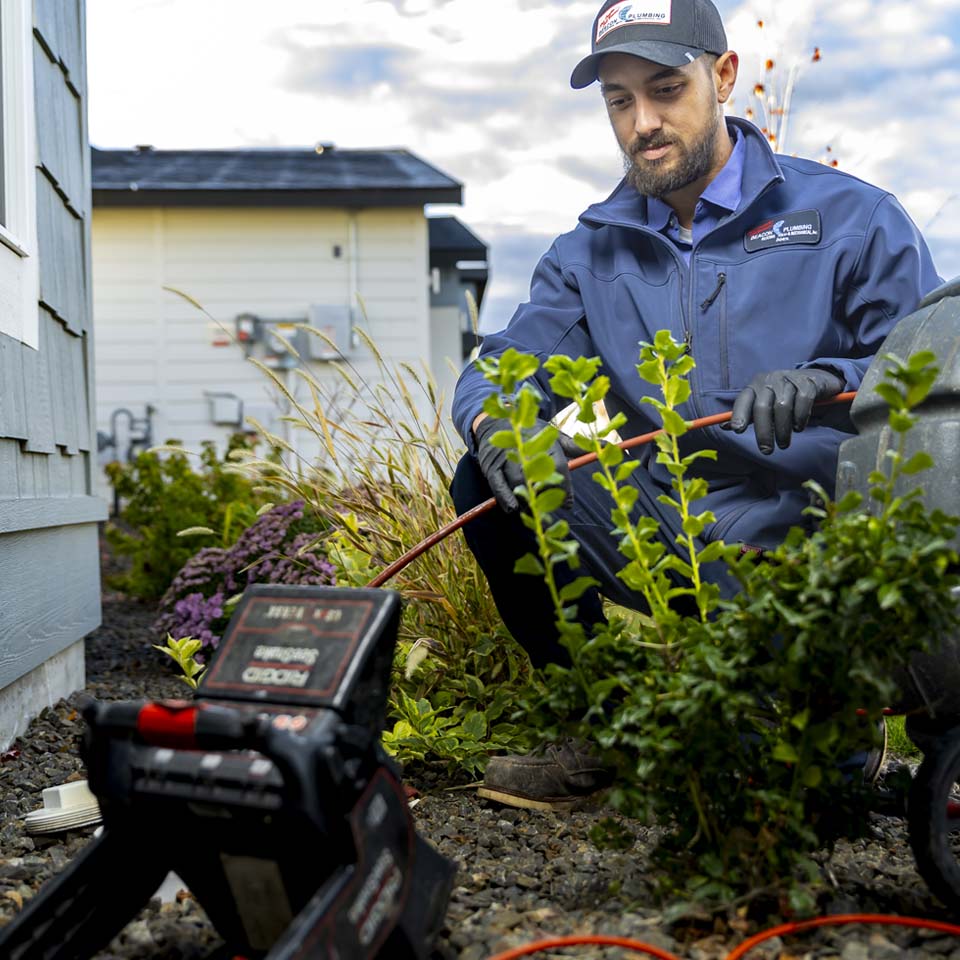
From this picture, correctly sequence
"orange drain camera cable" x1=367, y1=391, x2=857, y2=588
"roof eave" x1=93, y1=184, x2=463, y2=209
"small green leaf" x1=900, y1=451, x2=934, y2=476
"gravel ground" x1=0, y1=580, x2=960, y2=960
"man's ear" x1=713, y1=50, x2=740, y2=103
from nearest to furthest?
"small green leaf" x1=900, y1=451, x2=934, y2=476, "gravel ground" x1=0, y1=580, x2=960, y2=960, "orange drain camera cable" x1=367, y1=391, x2=857, y2=588, "man's ear" x1=713, y1=50, x2=740, y2=103, "roof eave" x1=93, y1=184, x2=463, y2=209

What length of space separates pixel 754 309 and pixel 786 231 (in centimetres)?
19

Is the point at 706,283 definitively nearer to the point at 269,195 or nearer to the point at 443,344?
the point at 269,195

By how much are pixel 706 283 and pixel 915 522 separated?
126 centimetres

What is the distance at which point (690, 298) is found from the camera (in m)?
2.44

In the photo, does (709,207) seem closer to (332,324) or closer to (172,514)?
(172,514)

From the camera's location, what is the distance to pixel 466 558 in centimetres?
284

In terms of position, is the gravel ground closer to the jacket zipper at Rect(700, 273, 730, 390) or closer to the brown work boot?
the brown work boot

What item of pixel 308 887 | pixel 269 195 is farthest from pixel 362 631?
pixel 269 195

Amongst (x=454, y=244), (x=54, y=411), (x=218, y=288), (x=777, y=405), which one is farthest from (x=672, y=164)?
(x=454, y=244)

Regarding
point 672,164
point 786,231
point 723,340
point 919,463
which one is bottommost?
point 919,463

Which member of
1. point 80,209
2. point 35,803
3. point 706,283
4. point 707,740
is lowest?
point 35,803

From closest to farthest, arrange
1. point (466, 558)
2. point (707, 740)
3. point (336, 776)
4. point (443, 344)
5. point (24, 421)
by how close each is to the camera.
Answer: point (336, 776), point (707, 740), point (466, 558), point (24, 421), point (443, 344)

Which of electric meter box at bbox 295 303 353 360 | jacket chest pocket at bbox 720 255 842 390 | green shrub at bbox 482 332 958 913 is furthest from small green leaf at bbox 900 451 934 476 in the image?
electric meter box at bbox 295 303 353 360

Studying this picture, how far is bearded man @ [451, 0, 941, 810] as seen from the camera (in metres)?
2.24
